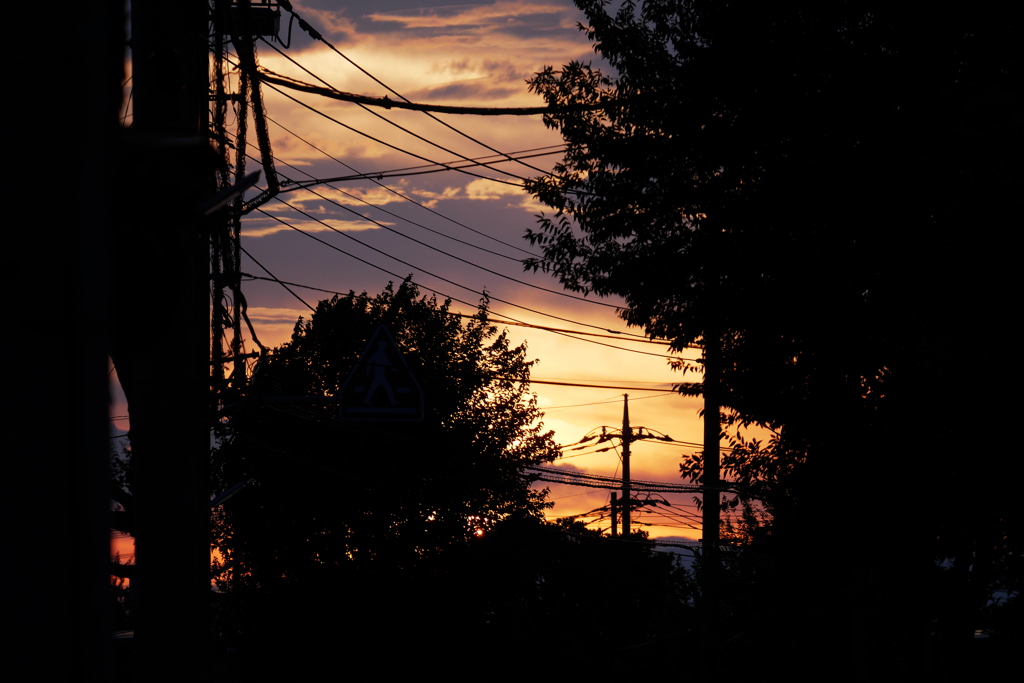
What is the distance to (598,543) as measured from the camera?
4453 centimetres

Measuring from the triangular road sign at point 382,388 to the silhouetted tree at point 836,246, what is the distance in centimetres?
270

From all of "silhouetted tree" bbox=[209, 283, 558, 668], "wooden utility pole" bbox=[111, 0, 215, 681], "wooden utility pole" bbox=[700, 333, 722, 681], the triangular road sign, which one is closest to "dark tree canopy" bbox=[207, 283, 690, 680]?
"silhouetted tree" bbox=[209, 283, 558, 668]

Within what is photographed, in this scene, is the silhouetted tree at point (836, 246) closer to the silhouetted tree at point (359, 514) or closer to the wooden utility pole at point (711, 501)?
the wooden utility pole at point (711, 501)

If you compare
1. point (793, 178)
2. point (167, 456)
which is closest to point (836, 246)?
point (793, 178)

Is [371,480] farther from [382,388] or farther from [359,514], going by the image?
[382,388]

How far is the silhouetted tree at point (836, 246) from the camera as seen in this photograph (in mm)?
8094

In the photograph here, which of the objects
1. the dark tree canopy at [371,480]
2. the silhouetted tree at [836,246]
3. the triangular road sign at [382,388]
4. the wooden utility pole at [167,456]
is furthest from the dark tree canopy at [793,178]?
the dark tree canopy at [371,480]

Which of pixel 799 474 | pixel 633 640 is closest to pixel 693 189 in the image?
pixel 799 474

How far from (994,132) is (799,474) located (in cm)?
508

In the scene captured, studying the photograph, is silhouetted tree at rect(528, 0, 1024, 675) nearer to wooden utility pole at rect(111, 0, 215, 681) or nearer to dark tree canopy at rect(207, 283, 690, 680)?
wooden utility pole at rect(111, 0, 215, 681)

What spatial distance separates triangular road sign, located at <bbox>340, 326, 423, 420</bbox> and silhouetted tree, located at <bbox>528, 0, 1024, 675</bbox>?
2.70 m

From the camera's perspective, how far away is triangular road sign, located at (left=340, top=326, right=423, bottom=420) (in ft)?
36.6

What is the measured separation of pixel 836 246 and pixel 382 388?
5.94 metres

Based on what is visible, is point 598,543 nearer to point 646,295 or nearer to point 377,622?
point 377,622
